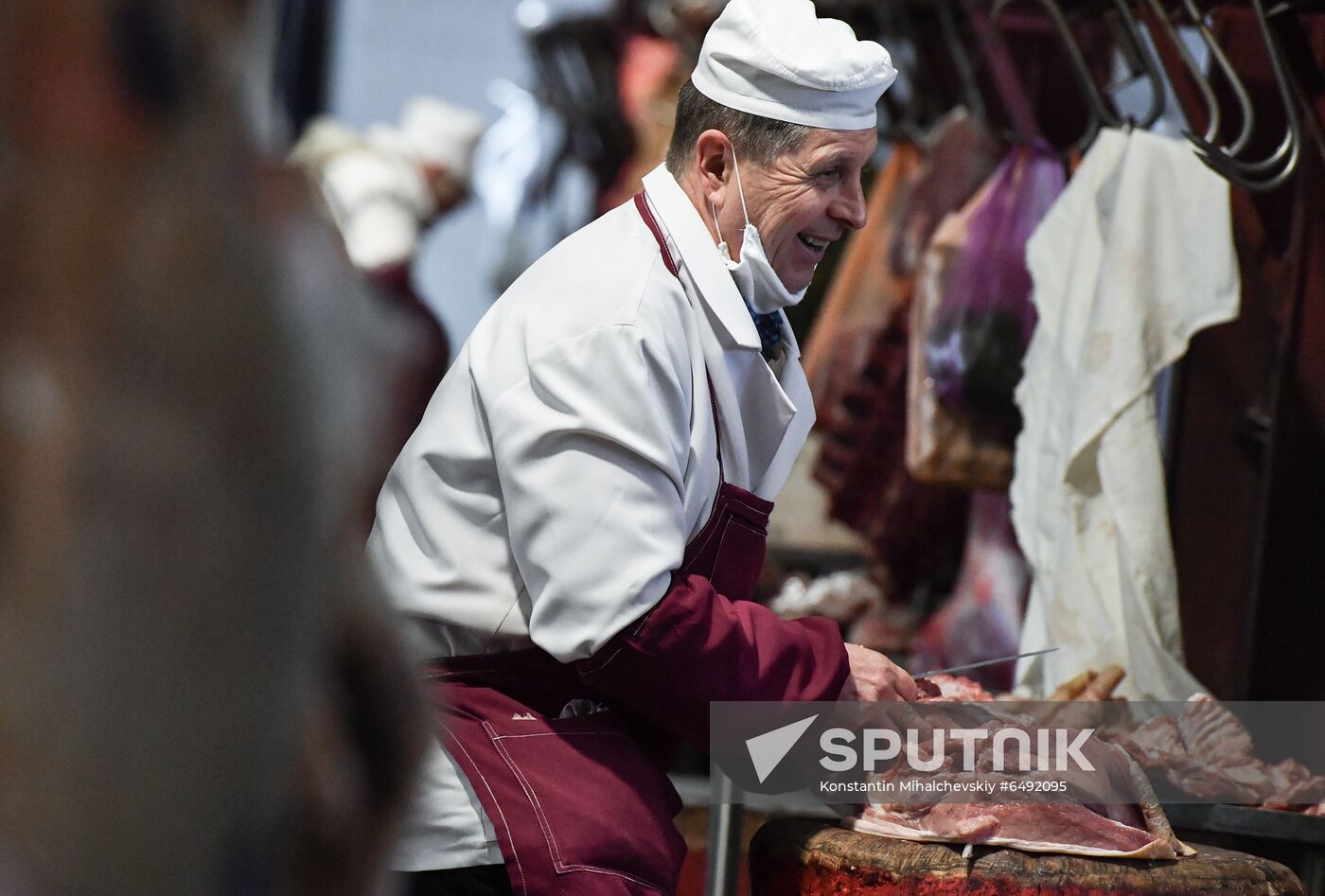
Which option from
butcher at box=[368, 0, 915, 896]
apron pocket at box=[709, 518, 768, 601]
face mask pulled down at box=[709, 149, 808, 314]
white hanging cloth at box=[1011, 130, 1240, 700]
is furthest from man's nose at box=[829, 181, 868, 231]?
white hanging cloth at box=[1011, 130, 1240, 700]

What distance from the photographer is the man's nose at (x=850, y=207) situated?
2.20 meters

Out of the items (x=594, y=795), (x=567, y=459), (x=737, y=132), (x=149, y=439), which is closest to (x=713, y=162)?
(x=737, y=132)

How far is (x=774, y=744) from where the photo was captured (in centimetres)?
204

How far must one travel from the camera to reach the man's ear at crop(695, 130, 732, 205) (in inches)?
85.2

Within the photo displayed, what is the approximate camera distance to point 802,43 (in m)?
2.15

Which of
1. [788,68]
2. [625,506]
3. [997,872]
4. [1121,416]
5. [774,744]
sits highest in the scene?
[788,68]

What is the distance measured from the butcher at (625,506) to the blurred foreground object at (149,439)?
1.29 metres

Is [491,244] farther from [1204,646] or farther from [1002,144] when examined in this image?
[1204,646]

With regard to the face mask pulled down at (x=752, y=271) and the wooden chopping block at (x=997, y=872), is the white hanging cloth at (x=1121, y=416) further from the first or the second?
the face mask pulled down at (x=752, y=271)

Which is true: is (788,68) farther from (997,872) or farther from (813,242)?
(997,872)

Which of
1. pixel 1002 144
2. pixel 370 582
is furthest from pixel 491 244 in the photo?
pixel 370 582

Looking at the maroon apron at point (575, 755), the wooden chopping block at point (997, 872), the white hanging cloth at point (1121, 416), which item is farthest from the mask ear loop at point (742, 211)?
the white hanging cloth at point (1121, 416)

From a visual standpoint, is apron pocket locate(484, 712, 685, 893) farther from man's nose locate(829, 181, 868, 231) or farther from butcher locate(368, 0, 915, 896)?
man's nose locate(829, 181, 868, 231)

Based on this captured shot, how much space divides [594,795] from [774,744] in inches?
10.0
